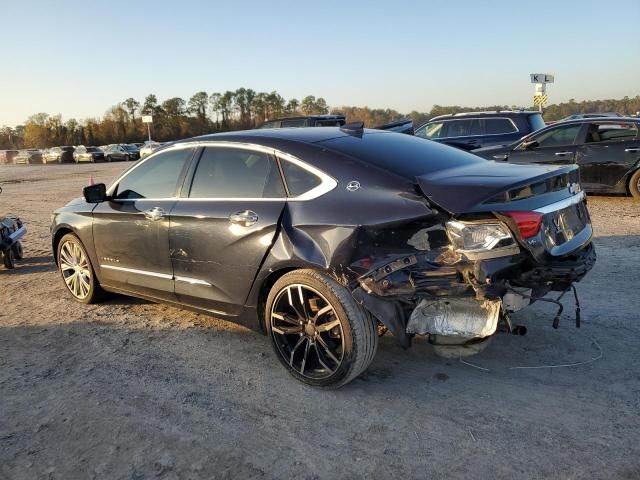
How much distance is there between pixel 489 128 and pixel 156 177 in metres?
9.63

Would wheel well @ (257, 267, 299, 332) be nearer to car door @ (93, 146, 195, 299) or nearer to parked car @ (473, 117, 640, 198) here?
car door @ (93, 146, 195, 299)

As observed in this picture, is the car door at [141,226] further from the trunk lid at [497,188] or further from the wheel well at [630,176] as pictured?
the wheel well at [630,176]

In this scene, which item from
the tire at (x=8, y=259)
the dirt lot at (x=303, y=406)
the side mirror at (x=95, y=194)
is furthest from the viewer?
the tire at (x=8, y=259)

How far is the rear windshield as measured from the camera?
348cm

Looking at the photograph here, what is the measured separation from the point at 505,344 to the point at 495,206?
55.3 inches

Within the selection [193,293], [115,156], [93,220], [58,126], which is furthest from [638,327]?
[58,126]

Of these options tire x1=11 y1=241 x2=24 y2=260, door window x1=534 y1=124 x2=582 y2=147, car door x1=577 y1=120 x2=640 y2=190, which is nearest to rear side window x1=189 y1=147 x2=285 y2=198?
tire x1=11 y1=241 x2=24 y2=260

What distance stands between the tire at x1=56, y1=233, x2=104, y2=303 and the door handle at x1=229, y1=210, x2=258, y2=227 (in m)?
2.16

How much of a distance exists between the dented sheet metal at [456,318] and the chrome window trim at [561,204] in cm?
62

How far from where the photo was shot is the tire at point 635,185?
31.7ft

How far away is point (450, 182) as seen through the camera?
10.6 feet

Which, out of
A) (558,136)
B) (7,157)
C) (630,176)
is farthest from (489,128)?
(7,157)

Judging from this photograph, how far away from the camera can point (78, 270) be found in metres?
5.39

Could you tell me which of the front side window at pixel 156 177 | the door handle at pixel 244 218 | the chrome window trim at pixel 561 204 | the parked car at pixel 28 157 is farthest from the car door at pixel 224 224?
the parked car at pixel 28 157
